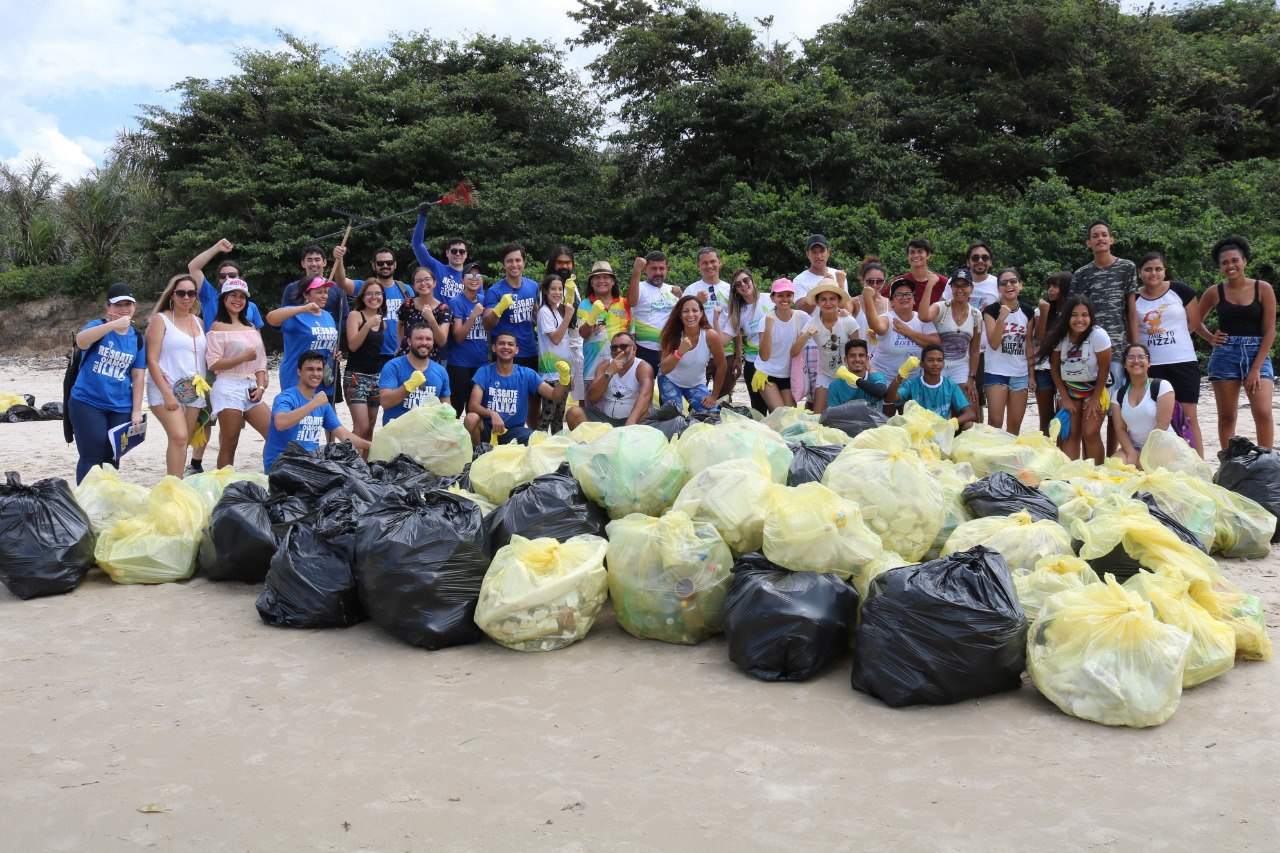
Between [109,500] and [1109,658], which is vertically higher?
[109,500]

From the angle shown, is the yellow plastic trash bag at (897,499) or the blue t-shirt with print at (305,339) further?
the blue t-shirt with print at (305,339)

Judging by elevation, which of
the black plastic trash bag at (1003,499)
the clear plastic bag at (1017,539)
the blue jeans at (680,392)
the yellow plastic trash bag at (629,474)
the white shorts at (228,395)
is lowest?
the clear plastic bag at (1017,539)

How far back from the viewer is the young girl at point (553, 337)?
6582mm

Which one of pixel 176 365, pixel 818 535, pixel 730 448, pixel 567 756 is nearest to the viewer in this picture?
pixel 567 756

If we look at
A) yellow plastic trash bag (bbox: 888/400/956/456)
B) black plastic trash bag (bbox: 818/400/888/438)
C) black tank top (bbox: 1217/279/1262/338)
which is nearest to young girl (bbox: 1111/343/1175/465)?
black tank top (bbox: 1217/279/1262/338)

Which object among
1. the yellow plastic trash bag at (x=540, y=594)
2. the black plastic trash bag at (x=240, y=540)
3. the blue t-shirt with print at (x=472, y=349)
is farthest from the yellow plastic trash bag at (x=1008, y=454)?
the black plastic trash bag at (x=240, y=540)

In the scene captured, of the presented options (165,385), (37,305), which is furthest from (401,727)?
(37,305)

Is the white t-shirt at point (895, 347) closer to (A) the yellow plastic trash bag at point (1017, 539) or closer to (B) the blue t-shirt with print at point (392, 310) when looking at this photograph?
(A) the yellow plastic trash bag at point (1017, 539)

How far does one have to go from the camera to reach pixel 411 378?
600 cm

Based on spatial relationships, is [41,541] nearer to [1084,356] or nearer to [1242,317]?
[1084,356]

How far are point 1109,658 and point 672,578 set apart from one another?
1.50 meters

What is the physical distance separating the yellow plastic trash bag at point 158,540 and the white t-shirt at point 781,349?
12.2ft

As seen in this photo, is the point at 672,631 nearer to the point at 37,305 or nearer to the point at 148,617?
the point at 148,617

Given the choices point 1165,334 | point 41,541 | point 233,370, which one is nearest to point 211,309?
point 233,370
